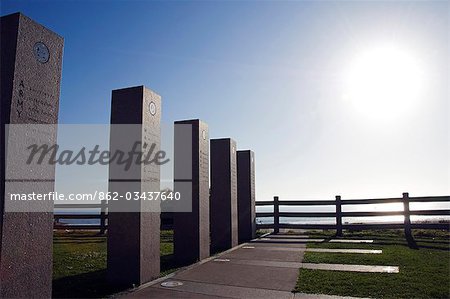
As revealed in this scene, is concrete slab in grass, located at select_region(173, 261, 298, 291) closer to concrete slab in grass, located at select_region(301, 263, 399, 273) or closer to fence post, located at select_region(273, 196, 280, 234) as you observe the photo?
concrete slab in grass, located at select_region(301, 263, 399, 273)

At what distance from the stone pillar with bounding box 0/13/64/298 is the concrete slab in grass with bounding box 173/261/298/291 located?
2729mm

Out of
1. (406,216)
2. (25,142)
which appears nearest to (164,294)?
(25,142)

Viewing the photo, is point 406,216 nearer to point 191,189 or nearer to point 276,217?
point 276,217

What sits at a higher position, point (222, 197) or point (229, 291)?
point (222, 197)

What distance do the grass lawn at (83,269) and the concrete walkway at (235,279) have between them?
571mm

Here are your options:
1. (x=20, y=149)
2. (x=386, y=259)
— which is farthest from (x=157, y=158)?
(x=386, y=259)

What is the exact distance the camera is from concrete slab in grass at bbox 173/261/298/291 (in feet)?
19.0

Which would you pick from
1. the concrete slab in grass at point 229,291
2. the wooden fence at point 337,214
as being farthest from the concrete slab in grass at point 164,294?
the wooden fence at point 337,214

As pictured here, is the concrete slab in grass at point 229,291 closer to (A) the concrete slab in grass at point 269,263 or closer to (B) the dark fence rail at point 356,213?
(A) the concrete slab in grass at point 269,263

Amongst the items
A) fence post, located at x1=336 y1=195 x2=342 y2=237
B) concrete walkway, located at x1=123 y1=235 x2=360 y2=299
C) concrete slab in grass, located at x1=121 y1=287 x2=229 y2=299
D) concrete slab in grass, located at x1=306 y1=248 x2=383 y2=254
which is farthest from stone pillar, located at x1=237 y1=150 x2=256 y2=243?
concrete slab in grass, located at x1=121 y1=287 x2=229 y2=299

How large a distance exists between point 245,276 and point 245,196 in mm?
6897

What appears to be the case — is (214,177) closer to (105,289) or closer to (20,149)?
(105,289)

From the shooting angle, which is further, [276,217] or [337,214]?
[276,217]

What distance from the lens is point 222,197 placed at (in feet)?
35.3
